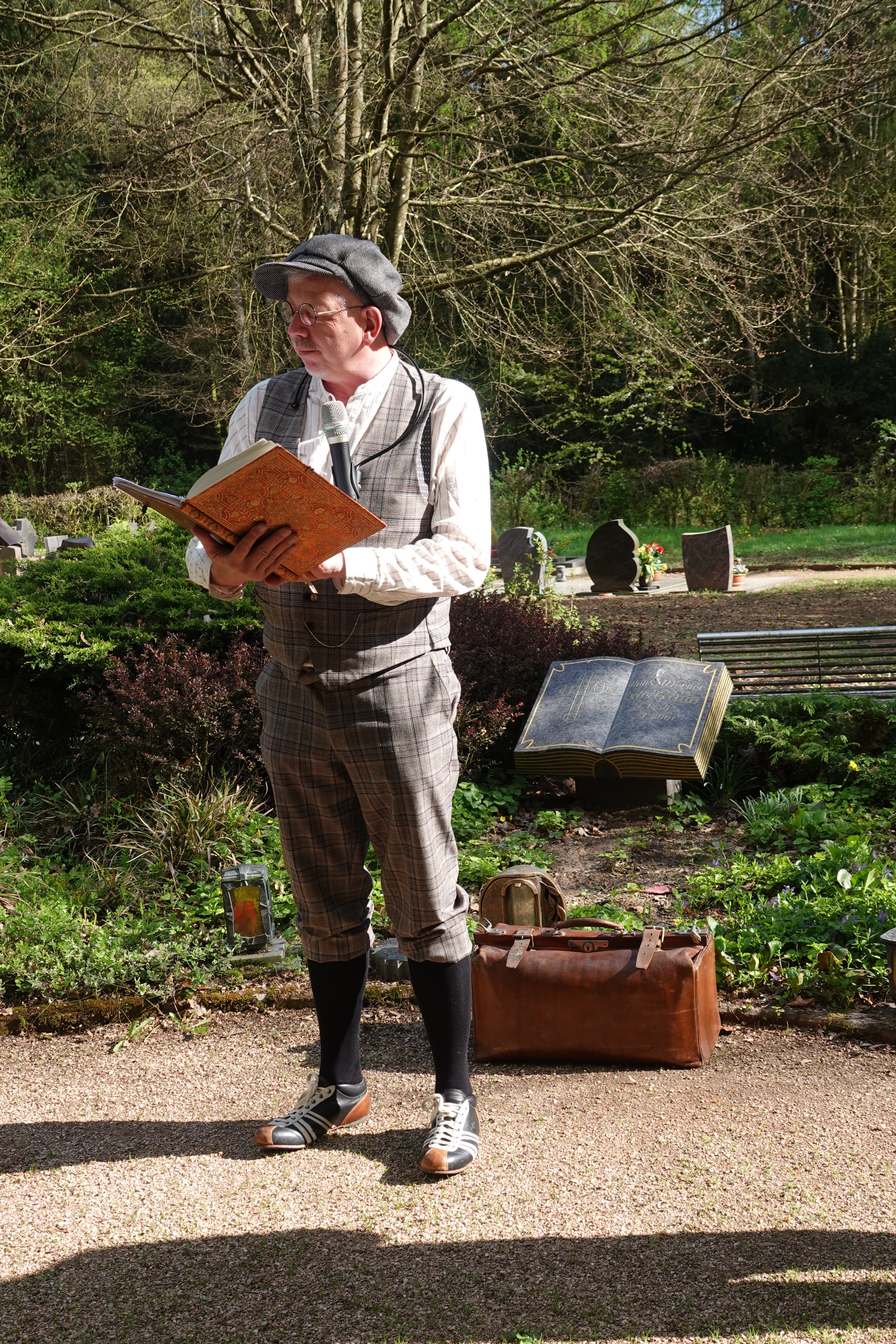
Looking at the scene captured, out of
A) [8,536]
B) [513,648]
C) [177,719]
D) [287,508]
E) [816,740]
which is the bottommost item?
[816,740]

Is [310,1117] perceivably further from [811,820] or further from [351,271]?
[811,820]

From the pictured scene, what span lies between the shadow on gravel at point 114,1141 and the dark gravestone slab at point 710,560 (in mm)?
11350

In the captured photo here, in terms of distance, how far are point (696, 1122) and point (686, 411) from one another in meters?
22.3

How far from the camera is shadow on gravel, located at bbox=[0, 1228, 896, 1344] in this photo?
2.16 metres

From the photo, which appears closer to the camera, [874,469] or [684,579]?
[684,579]

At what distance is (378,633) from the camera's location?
2.54 meters

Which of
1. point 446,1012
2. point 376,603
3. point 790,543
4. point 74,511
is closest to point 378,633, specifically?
point 376,603

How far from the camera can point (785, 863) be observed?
4398mm

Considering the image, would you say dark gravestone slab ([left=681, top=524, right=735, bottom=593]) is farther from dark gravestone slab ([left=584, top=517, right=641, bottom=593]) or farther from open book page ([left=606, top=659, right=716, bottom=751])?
open book page ([left=606, top=659, right=716, bottom=751])

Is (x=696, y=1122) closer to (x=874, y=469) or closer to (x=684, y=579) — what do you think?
(x=684, y=579)

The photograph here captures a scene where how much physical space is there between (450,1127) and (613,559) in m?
11.7

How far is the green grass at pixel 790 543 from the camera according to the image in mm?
15993

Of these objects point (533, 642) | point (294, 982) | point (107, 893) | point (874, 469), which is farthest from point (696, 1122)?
point (874, 469)

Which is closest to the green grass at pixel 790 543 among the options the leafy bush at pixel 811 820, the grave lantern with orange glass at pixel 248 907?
the leafy bush at pixel 811 820
